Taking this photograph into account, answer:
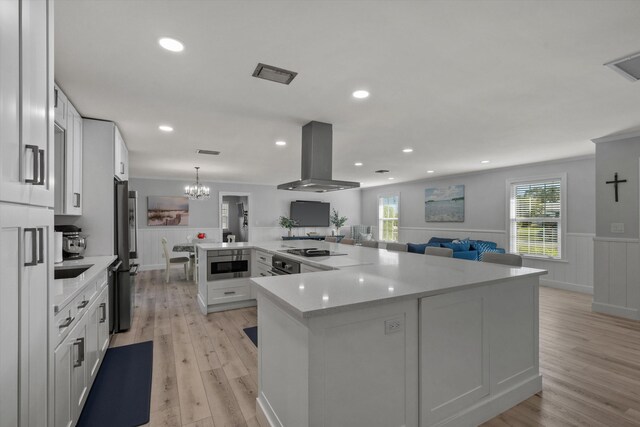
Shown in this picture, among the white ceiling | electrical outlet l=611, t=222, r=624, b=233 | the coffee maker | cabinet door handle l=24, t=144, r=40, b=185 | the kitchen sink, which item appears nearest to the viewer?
cabinet door handle l=24, t=144, r=40, b=185

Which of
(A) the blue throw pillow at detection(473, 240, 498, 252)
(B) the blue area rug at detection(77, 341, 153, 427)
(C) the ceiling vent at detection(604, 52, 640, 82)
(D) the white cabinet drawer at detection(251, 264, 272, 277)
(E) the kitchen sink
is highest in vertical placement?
(C) the ceiling vent at detection(604, 52, 640, 82)

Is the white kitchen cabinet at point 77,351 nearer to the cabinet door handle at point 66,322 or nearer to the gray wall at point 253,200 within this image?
the cabinet door handle at point 66,322

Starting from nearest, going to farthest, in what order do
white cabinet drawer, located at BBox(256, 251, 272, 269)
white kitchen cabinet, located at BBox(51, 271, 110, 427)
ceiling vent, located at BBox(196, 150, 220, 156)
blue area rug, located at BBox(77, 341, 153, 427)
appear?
white kitchen cabinet, located at BBox(51, 271, 110, 427)
blue area rug, located at BBox(77, 341, 153, 427)
white cabinet drawer, located at BBox(256, 251, 272, 269)
ceiling vent, located at BBox(196, 150, 220, 156)

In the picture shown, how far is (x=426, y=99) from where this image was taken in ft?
9.36

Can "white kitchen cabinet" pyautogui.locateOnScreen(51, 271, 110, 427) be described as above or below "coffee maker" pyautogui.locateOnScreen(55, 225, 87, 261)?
below

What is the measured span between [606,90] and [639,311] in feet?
10.3

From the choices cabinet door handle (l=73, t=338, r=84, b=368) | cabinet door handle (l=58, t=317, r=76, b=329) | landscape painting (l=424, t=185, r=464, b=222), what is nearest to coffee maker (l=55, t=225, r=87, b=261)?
cabinet door handle (l=73, t=338, r=84, b=368)

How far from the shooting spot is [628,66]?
2.20 metres

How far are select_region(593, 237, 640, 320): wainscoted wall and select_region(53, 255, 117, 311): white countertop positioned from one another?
597 centimetres

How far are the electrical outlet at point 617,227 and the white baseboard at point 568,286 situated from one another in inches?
65.9

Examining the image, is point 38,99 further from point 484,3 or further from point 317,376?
point 484,3

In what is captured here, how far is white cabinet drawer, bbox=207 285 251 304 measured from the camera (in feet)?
13.8

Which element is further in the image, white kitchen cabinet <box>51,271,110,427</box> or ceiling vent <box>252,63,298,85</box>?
ceiling vent <box>252,63,298,85</box>

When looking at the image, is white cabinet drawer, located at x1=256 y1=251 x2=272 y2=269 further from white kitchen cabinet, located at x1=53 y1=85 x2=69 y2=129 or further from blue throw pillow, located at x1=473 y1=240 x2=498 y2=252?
blue throw pillow, located at x1=473 y1=240 x2=498 y2=252
